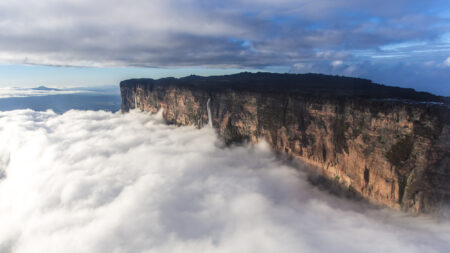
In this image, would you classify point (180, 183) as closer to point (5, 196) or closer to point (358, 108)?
point (358, 108)

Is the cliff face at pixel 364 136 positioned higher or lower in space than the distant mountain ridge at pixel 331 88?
lower

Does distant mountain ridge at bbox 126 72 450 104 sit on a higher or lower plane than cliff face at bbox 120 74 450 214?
higher

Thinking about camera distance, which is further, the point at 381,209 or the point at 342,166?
the point at 342,166

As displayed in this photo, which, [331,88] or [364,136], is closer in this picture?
[364,136]

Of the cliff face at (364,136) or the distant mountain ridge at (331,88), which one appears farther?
the distant mountain ridge at (331,88)

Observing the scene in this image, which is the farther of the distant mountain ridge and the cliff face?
the distant mountain ridge

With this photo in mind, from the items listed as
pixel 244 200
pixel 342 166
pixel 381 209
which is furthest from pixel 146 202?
pixel 381 209

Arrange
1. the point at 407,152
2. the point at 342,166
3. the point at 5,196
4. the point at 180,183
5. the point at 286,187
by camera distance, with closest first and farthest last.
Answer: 1. the point at 407,152
2. the point at 342,166
3. the point at 286,187
4. the point at 180,183
5. the point at 5,196

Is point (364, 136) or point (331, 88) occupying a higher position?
point (331, 88)
